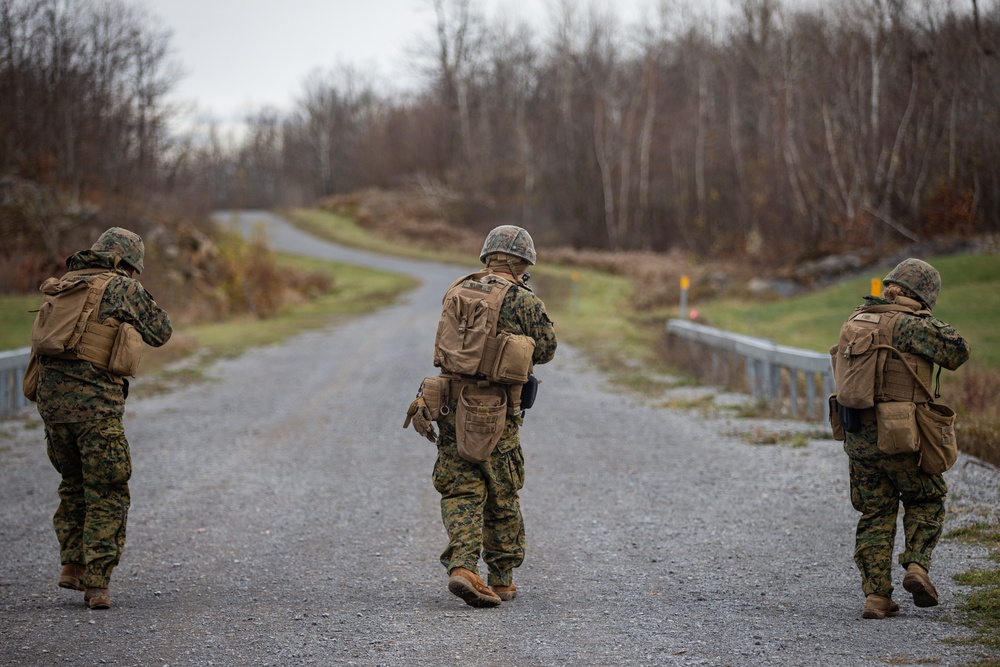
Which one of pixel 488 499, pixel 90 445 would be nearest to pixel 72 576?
pixel 90 445

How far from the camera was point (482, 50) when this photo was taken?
2532 inches

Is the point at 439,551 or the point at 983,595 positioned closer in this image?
the point at 983,595

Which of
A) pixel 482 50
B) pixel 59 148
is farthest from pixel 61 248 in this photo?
pixel 482 50

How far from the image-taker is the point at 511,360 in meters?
5.43

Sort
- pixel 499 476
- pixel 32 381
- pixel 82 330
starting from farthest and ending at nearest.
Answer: pixel 32 381, pixel 499 476, pixel 82 330

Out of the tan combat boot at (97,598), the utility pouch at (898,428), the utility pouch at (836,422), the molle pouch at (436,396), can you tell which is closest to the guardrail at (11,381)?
the tan combat boot at (97,598)

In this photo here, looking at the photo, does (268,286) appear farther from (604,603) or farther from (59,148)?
(604,603)

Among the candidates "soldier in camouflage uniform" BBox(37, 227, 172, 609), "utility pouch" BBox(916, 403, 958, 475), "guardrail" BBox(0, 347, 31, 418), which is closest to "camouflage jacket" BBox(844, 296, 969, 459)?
"utility pouch" BBox(916, 403, 958, 475)

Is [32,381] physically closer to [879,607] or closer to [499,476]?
[499,476]

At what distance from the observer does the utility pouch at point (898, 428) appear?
17.0 ft

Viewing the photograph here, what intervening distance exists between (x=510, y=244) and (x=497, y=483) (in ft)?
4.36

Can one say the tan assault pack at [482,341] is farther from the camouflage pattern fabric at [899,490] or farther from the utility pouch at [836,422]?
the camouflage pattern fabric at [899,490]

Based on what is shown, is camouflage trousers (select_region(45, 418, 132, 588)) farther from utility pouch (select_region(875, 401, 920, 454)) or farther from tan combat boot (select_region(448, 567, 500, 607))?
utility pouch (select_region(875, 401, 920, 454))

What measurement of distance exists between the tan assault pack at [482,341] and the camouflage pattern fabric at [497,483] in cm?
10
